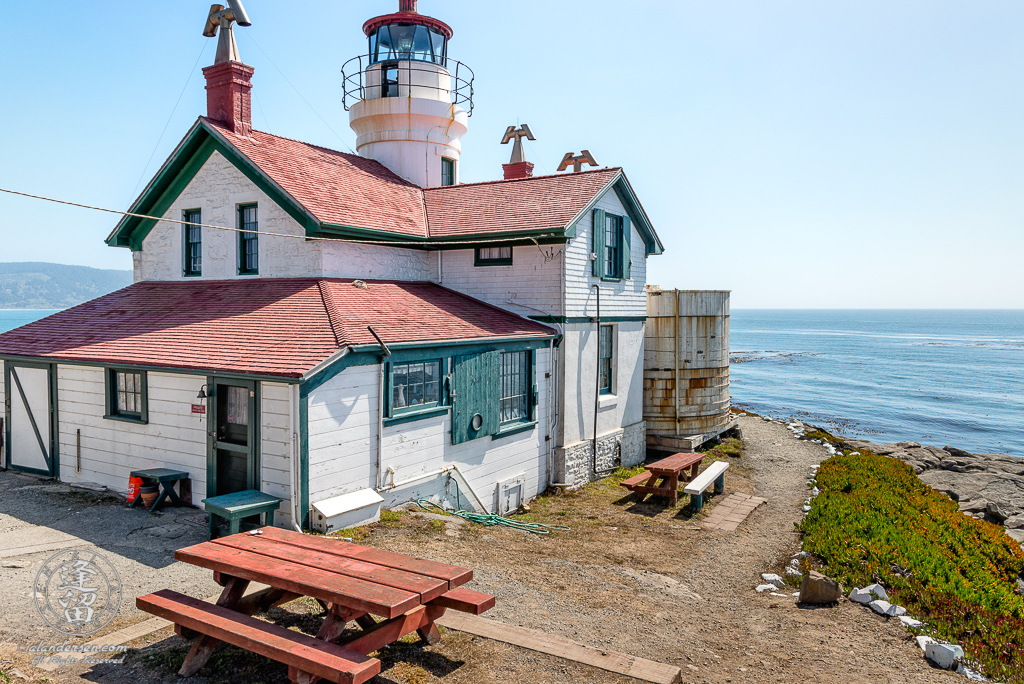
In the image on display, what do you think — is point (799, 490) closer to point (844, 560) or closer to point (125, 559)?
point (844, 560)

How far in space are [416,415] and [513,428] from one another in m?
3.37

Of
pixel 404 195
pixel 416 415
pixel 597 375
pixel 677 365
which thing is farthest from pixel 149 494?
pixel 677 365

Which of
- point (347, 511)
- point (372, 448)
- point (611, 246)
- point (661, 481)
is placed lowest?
point (661, 481)

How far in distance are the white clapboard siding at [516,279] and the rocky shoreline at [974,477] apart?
45.2 ft

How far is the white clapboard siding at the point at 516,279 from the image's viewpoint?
1625 centimetres

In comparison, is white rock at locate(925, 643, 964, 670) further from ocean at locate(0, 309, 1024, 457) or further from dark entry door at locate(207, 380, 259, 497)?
ocean at locate(0, 309, 1024, 457)

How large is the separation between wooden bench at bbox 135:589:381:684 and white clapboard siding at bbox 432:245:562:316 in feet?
37.4

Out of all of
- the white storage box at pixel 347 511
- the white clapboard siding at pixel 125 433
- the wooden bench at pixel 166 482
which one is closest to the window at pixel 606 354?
the white storage box at pixel 347 511

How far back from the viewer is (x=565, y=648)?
654cm

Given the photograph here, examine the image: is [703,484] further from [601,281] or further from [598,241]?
[598,241]

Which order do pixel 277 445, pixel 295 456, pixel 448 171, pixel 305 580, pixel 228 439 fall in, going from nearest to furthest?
1. pixel 305 580
2. pixel 295 456
3. pixel 277 445
4. pixel 228 439
5. pixel 448 171

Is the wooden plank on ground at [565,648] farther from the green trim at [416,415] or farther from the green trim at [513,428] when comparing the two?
the green trim at [513,428]

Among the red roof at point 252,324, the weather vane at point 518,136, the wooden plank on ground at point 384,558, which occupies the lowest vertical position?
the wooden plank on ground at point 384,558

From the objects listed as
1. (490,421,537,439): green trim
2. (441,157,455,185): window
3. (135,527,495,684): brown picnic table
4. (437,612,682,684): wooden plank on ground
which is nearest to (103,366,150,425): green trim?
(135,527,495,684): brown picnic table
